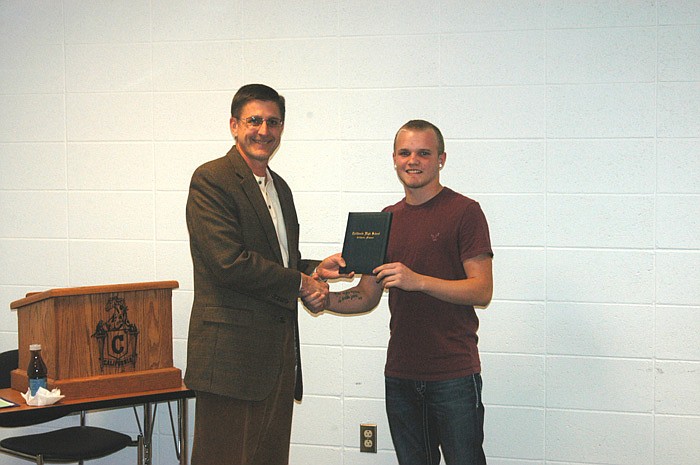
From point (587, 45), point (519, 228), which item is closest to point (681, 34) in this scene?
point (587, 45)

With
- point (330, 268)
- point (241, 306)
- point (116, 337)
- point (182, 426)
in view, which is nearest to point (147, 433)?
point (182, 426)

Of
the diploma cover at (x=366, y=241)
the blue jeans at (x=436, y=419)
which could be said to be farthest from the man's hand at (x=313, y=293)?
the blue jeans at (x=436, y=419)

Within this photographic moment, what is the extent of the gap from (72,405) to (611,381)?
7.89ft

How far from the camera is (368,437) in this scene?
4078 millimetres

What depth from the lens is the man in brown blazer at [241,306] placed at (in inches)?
119

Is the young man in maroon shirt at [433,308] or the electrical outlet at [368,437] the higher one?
the young man in maroon shirt at [433,308]

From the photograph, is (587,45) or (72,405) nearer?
(72,405)

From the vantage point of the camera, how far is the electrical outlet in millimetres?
4074

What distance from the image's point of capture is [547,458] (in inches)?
154

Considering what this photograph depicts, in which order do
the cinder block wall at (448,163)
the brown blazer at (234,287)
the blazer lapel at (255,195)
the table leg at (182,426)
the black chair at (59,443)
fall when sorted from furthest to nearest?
the cinder block wall at (448,163), the table leg at (182,426), the black chair at (59,443), the blazer lapel at (255,195), the brown blazer at (234,287)

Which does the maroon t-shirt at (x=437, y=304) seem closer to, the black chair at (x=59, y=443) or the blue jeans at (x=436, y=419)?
the blue jeans at (x=436, y=419)

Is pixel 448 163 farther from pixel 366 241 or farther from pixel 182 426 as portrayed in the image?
pixel 182 426

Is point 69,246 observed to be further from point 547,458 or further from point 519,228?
point 547,458

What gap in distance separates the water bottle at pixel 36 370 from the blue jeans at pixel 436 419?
1396 mm
